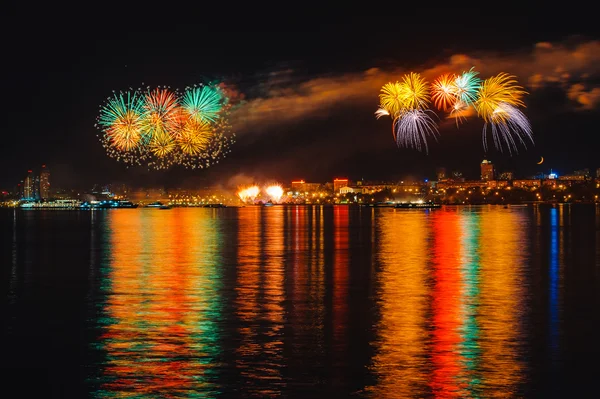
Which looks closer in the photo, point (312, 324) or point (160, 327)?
point (160, 327)

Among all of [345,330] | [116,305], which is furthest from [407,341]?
[116,305]

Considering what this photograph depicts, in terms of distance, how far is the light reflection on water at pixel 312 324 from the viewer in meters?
10.8

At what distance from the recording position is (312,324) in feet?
50.1

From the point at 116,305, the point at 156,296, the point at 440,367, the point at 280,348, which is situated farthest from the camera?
the point at 156,296

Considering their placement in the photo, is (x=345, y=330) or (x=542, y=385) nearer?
(x=542, y=385)

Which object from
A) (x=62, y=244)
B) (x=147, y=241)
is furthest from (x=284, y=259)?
(x=62, y=244)

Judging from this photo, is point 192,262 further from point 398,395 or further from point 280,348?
point 398,395

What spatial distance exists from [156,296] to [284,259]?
1148 cm

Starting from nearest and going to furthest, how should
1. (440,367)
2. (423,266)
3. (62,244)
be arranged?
1. (440,367)
2. (423,266)
3. (62,244)

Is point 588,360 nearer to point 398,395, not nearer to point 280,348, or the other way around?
point 398,395

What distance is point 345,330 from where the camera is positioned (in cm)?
1459

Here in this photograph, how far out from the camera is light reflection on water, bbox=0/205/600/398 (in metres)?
10.8

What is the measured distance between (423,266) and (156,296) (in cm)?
1060

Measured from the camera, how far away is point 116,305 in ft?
58.6
